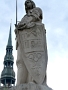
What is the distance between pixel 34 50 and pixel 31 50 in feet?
0.35

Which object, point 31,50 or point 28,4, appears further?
point 28,4

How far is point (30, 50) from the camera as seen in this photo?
10359mm

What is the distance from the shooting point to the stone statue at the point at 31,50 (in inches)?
396

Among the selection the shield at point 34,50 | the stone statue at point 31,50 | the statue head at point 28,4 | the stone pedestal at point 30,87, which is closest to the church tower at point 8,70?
the statue head at point 28,4

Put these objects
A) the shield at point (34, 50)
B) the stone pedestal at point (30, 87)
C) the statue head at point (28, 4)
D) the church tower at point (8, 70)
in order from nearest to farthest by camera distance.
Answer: the stone pedestal at point (30, 87) < the shield at point (34, 50) < the statue head at point (28, 4) < the church tower at point (8, 70)

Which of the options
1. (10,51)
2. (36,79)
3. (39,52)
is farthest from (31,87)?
(10,51)

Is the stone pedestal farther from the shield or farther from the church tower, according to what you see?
the church tower

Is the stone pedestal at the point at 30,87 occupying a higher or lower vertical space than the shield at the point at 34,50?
lower

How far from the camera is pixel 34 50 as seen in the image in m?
10.4

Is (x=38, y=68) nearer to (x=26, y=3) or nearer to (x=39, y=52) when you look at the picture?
(x=39, y=52)

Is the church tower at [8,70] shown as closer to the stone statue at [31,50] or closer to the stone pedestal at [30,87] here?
the stone statue at [31,50]

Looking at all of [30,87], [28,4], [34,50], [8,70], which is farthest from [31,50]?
[8,70]

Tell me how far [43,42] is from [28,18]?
115 cm

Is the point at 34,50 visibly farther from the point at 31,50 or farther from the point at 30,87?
the point at 30,87
